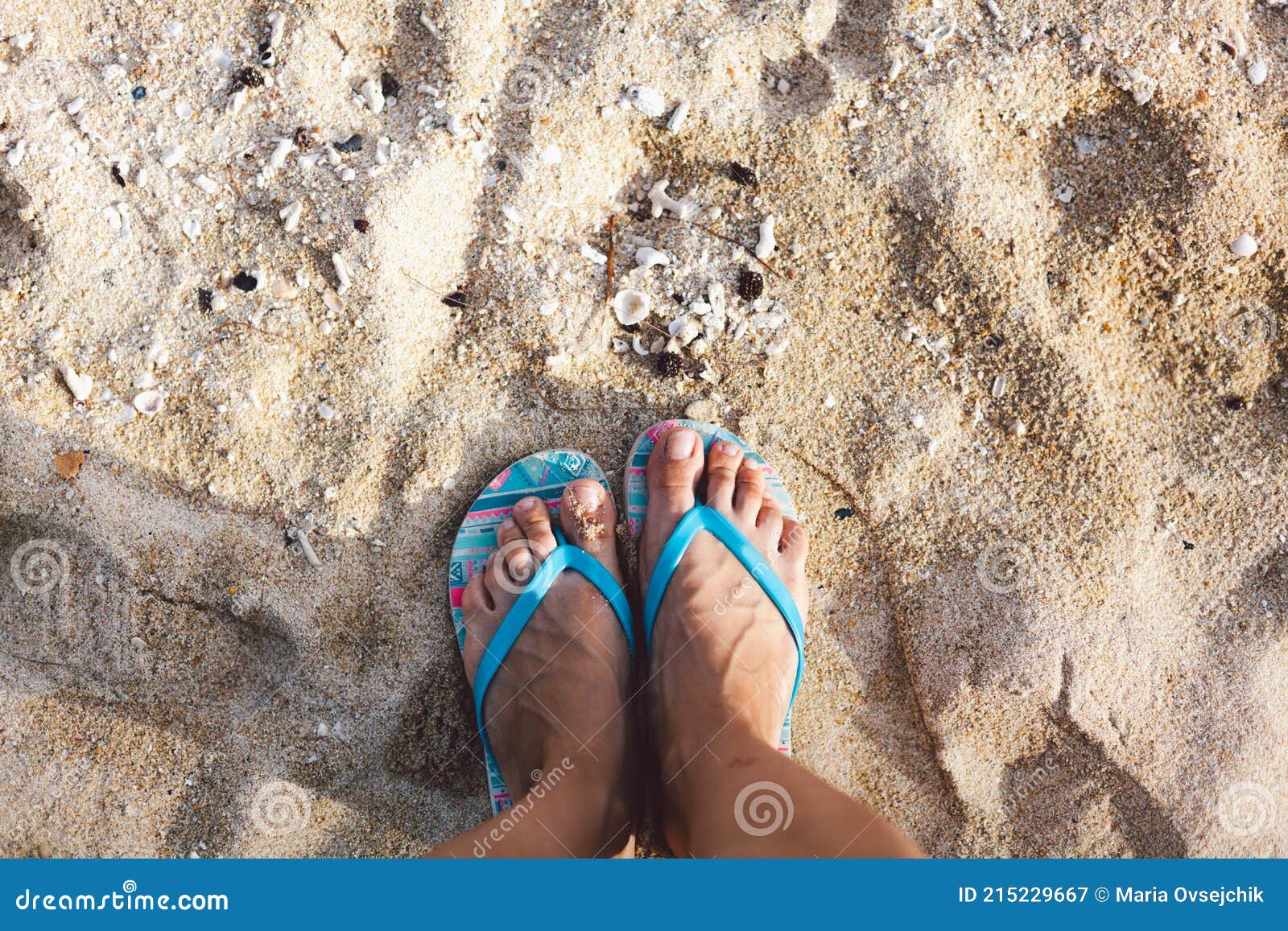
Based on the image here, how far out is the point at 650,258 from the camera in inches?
97.3

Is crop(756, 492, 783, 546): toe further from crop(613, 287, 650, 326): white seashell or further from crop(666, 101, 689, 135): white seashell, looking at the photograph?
crop(666, 101, 689, 135): white seashell

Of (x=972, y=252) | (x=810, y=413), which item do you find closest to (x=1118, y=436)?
(x=972, y=252)

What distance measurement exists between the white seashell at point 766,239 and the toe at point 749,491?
1.75 feet

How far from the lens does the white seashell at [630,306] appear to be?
8.09ft

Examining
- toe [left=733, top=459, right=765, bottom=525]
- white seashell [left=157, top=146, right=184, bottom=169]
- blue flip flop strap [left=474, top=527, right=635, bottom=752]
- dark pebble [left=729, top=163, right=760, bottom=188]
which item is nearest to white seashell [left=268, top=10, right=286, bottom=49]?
white seashell [left=157, top=146, right=184, bottom=169]

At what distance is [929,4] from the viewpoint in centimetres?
245

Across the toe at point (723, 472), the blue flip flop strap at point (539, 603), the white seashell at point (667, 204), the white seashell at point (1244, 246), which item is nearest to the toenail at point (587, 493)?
the blue flip flop strap at point (539, 603)

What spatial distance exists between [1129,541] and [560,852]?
1624 millimetres

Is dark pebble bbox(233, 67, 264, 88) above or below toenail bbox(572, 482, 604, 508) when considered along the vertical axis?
above

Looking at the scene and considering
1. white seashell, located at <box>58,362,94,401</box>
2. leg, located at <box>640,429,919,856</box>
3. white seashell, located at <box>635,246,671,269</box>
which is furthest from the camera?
white seashell, located at <box>635,246,671,269</box>

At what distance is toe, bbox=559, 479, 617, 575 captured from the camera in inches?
99.7

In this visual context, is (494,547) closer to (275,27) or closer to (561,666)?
(561,666)

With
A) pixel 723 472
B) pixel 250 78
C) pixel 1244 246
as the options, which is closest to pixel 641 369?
pixel 723 472

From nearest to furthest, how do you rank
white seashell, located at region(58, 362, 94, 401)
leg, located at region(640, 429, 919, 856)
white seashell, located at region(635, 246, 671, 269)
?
leg, located at region(640, 429, 919, 856), white seashell, located at region(58, 362, 94, 401), white seashell, located at region(635, 246, 671, 269)
